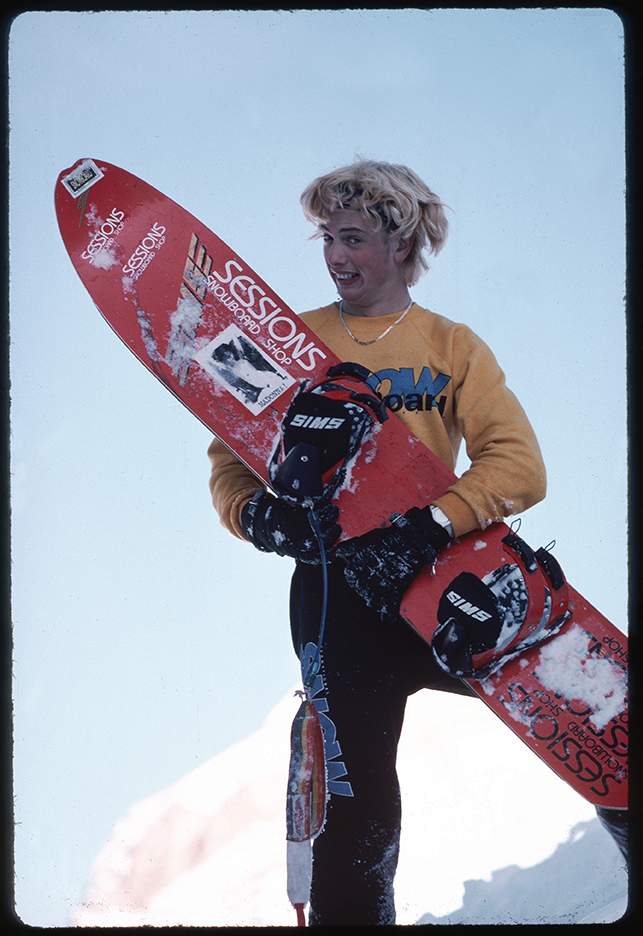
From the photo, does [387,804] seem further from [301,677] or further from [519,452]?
[519,452]

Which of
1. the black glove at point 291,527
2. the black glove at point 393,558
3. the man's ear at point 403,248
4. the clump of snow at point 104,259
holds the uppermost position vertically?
the clump of snow at point 104,259

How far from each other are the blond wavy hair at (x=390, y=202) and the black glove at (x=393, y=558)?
0.55 metres

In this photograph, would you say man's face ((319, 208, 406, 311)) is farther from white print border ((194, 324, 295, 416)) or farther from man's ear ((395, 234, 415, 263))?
white print border ((194, 324, 295, 416))

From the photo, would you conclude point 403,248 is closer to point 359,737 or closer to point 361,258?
point 361,258

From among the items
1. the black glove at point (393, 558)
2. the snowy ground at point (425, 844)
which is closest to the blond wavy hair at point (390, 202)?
the black glove at point (393, 558)

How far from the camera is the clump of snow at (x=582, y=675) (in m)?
1.64

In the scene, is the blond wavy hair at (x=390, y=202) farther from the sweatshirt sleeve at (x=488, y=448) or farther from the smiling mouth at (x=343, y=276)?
the sweatshirt sleeve at (x=488, y=448)

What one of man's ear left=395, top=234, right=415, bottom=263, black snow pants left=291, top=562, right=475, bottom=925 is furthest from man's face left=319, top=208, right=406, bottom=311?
black snow pants left=291, top=562, right=475, bottom=925

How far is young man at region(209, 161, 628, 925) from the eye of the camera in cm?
163

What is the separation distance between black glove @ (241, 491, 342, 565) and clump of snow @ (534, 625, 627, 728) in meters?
0.51

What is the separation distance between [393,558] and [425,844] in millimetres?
616

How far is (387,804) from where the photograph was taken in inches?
64.5

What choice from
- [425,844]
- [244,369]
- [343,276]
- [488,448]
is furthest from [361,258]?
[425,844]

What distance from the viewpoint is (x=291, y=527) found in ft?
5.42
